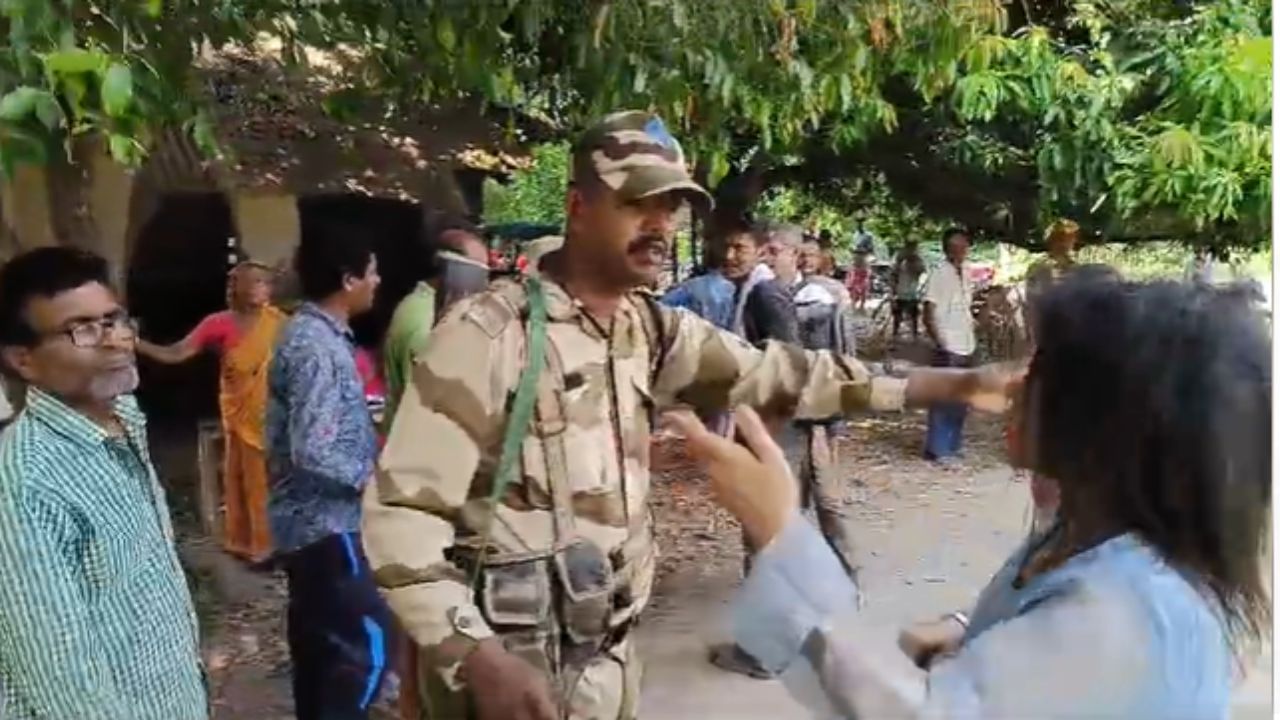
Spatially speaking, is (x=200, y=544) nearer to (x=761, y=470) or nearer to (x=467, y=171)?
(x=467, y=171)

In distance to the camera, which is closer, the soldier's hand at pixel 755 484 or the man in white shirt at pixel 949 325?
the soldier's hand at pixel 755 484

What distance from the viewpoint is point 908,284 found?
5.62 ft

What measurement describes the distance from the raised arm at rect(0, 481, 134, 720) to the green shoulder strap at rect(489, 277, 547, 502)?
40 cm

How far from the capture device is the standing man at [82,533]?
1.16m

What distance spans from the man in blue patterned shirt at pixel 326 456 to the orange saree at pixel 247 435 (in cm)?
2

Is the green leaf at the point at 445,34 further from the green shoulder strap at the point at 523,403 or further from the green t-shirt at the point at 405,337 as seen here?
the green shoulder strap at the point at 523,403

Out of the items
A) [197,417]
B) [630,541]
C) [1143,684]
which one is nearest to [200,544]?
[197,417]

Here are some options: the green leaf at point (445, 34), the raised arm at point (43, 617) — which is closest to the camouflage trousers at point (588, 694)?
the raised arm at point (43, 617)

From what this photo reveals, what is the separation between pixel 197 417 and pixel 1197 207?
1.42 meters

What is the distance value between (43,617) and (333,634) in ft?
2.84

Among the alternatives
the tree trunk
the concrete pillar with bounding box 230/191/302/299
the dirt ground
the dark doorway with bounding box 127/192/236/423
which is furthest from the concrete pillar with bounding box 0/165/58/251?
the dirt ground

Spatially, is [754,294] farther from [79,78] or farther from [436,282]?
[79,78]

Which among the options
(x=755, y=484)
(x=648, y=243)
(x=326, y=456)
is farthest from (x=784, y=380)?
(x=326, y=456)

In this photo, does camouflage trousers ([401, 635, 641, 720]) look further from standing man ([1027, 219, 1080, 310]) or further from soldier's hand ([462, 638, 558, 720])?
standing man ([1027, 219, 1080, 310])
